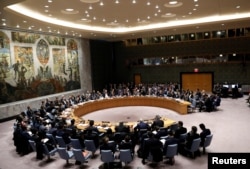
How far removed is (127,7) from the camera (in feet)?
39.3

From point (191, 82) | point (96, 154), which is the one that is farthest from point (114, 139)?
point (191, 82)

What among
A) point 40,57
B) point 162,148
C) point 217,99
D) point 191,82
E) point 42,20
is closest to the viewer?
point 162,148

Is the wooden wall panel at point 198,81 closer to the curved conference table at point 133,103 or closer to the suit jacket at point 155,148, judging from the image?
the curved conference table at point 133,103

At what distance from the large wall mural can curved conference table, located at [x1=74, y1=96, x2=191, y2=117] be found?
4204 millimetres

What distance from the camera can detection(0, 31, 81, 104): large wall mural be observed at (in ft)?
50.2

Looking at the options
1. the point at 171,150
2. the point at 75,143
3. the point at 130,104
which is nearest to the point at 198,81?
the point at 130,104

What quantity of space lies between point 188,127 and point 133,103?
7621 millimetres

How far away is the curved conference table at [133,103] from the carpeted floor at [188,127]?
0.47 metres

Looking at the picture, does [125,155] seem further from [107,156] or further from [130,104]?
[130,104]

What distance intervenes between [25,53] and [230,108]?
48.9 ft

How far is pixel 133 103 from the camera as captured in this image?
62.6 ft

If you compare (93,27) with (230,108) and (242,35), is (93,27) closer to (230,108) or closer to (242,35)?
(230,108)

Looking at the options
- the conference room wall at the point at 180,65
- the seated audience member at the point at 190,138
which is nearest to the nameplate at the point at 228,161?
the seated audience member at the point at 190,138

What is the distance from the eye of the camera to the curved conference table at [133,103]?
15.2 m
